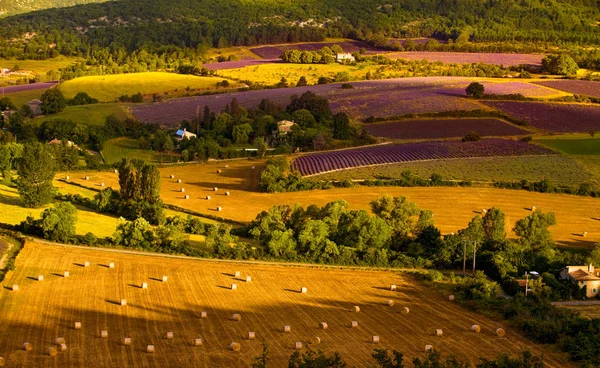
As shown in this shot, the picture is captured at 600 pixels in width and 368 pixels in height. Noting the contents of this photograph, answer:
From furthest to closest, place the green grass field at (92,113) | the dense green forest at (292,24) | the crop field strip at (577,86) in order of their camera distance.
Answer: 1. the dense green forest at (292,24)
2. the crop field strip at (577,86)
3. the green grass field at (92,113)

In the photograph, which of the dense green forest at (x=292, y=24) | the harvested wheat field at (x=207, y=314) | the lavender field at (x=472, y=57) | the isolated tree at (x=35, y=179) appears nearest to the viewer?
the harvested wheat field at (x=207, y=314)

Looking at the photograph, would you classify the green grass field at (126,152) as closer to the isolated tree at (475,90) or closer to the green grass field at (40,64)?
the isolated tree at (475,90)

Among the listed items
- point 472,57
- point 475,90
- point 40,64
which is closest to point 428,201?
point 475,90

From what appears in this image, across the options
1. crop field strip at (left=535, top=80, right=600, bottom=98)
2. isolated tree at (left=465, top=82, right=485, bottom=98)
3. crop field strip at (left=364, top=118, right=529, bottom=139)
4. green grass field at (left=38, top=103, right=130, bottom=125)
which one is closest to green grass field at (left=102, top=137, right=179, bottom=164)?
green grass field at (left=38, top=103, right=130, bottom=125)

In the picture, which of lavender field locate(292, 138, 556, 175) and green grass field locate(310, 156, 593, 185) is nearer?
Answer: green grass field locate(310, 156, 593, 185)

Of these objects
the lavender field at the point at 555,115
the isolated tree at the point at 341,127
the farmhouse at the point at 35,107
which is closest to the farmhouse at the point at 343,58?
the lavender field at the point at 555,115

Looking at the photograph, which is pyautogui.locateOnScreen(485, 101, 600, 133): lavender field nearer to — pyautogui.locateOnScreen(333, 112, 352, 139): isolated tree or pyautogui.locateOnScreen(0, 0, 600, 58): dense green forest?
pyautogui.locateOnScreen(333, 112, 352, 139): isolated tree

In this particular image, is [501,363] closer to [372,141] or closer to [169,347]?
[169,347]
